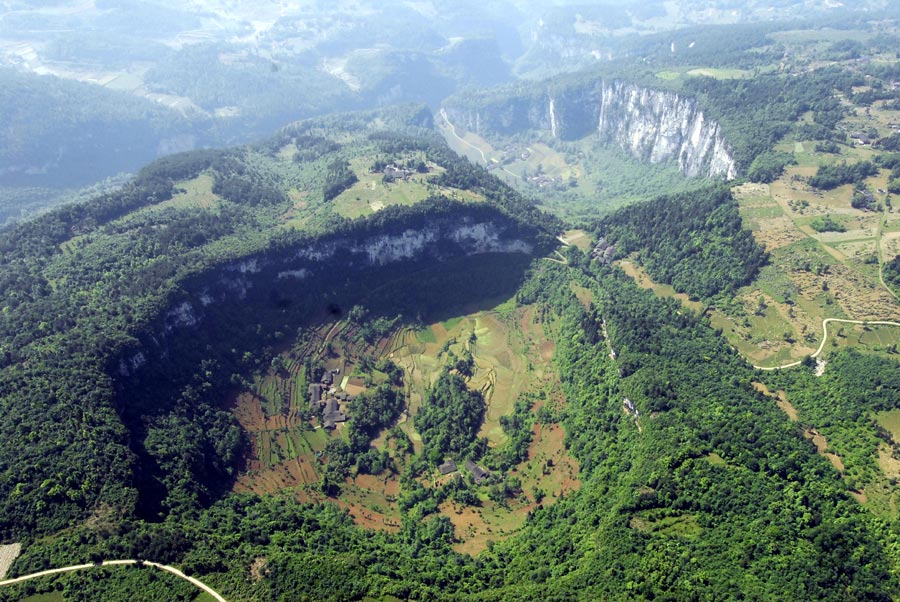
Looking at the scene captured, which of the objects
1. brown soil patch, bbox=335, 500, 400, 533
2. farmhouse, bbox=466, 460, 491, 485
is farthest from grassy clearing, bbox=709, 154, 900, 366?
brown soil patch, bbox=335, 500, 400, 533

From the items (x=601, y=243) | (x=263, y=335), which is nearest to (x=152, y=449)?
(x=263, y=335)

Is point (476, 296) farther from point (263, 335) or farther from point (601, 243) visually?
point (263, 335)

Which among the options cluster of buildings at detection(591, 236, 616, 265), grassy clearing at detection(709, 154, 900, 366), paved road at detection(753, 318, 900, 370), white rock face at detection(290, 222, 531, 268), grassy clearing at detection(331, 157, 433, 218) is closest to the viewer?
paved road at detection(753, 318, 900, 370)

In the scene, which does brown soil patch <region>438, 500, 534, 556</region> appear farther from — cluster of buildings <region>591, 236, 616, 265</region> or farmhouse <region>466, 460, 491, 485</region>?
cluster of buildings <region>591, 236, 616, 265</region>

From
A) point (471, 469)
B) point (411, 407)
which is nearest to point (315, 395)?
point (411, 407)

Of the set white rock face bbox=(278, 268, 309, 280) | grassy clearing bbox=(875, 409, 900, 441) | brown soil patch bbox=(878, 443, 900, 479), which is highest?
white rock face bbox=(278, 268, 309, 280)

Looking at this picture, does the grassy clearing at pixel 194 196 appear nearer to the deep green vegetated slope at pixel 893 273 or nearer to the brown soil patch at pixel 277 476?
the brown soil patch at pixel 277 476

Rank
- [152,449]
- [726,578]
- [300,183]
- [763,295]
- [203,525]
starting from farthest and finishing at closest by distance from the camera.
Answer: [300,183] → [763,295] → [152,449] → [203,525] → [726,578]
